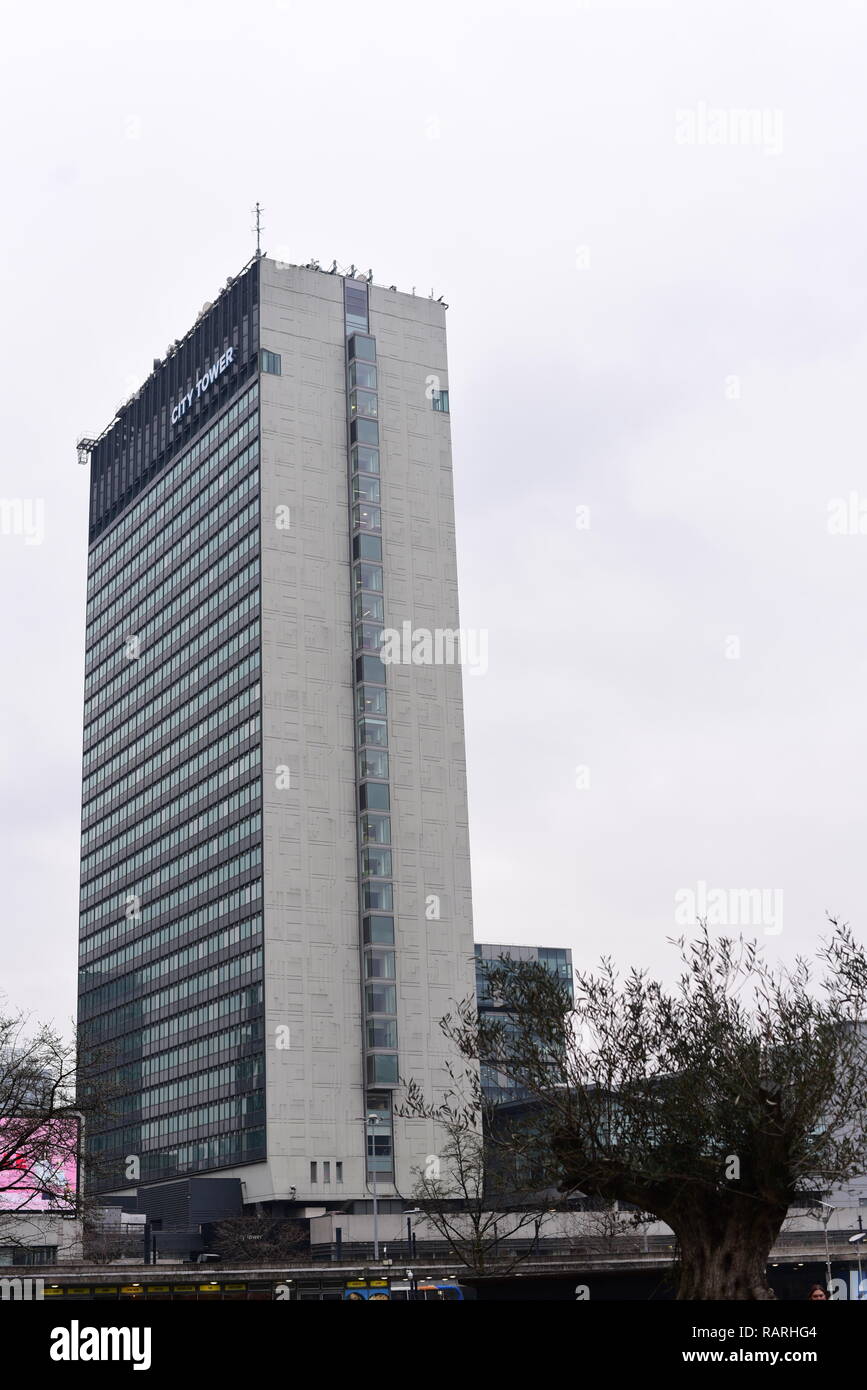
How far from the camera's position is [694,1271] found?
1475 inches

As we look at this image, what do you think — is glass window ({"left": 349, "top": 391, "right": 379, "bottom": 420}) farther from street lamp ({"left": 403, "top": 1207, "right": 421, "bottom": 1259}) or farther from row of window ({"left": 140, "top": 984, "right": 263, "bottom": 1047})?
street lamp ({"left": 403, "top": 1207, "right": 421, "bottom": 1259})

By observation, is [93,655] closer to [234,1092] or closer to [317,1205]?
[234,1092]

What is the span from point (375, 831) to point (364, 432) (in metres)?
42.3

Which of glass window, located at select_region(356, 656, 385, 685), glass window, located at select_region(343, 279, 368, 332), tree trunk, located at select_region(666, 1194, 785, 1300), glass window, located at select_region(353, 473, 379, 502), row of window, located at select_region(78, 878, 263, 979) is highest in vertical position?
glass window, located at select_region(343, 279, 368, 332)

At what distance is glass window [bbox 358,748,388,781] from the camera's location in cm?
15125

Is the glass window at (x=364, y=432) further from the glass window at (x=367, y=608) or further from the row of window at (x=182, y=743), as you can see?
the row of window at (x=182, y=743)

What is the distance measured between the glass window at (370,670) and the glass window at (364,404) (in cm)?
2638

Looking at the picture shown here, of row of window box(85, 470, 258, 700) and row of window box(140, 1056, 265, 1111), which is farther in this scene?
row of window box(85, 470, 258, 700)

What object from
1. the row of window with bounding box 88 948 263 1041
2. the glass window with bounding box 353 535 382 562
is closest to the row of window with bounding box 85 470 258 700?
the glass window with bounding box 353 535 382 562

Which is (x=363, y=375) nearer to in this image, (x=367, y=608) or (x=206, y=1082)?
(x=367, y=608)

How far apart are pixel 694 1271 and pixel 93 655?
169069 mm

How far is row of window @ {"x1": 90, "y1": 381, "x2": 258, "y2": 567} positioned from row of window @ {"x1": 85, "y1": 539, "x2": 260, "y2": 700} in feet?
47.3
